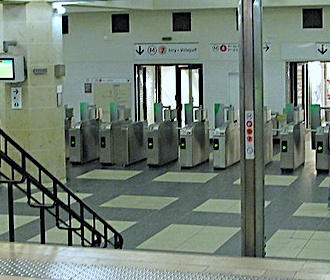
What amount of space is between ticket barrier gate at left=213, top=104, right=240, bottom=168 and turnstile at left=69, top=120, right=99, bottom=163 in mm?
2913

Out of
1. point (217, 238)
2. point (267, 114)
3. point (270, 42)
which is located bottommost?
point (217, 238)

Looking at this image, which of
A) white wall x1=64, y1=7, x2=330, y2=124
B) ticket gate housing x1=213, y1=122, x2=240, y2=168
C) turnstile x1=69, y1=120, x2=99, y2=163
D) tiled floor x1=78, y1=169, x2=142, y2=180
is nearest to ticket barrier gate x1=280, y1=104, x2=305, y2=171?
ticket gate housing x1=213, y1=122, x2=240, y2=168

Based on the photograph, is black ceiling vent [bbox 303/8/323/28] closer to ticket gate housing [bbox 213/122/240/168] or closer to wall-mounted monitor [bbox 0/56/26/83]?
ticket gate housing [bbox 213/122/240/168]

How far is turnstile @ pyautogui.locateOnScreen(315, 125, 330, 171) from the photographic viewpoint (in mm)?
15133

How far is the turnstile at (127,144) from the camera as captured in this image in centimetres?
1677

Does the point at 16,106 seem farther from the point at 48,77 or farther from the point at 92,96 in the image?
the point at 92,96

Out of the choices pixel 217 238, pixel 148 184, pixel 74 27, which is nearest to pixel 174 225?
pixel 217 238

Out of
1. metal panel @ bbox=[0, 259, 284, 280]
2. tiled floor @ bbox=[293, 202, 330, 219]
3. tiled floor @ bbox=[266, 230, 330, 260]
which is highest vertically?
metal panel @ bbox=[0, 259, 284, 280]

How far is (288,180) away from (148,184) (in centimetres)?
259

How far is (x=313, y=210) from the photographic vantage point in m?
11.7

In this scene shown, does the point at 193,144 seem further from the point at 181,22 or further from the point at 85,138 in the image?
the point at 181,22

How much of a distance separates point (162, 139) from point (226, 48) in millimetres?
4475

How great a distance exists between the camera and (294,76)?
20469mm

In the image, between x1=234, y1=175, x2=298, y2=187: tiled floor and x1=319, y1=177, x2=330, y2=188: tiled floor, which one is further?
x1=234, y1=175, x2=298, y2=187: tiled floor
